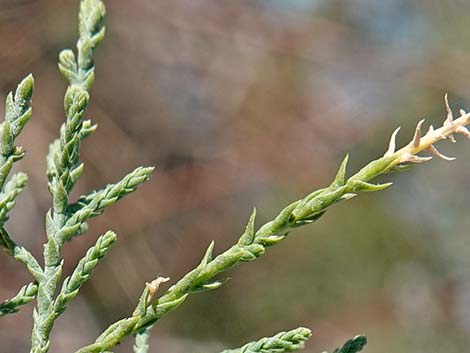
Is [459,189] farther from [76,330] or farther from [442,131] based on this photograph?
[442,131]

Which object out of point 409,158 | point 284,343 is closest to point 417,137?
point 409,158

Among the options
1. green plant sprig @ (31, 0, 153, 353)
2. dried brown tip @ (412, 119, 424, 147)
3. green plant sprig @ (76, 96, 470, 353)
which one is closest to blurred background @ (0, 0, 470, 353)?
green plant sprig @ (31, 0, 153, 353)

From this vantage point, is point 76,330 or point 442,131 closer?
point 442,131

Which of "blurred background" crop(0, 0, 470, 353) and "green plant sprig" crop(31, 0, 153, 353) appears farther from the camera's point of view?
"blurred background" crop(0, 0, 470, 353)

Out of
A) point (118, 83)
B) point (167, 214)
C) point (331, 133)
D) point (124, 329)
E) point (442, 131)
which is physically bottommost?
point (167, 214)

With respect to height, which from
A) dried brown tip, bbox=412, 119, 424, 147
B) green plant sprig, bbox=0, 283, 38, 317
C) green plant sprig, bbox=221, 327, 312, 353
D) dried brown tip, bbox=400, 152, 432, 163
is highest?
dried brown tip, bbox=412, 119, 424, 147

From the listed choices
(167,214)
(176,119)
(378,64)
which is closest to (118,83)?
(176,119)

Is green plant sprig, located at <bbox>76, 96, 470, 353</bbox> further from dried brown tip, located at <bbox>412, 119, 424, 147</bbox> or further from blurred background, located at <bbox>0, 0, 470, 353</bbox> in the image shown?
blurred background, located at <bbox>0, 0, 470, 353</bbox>
